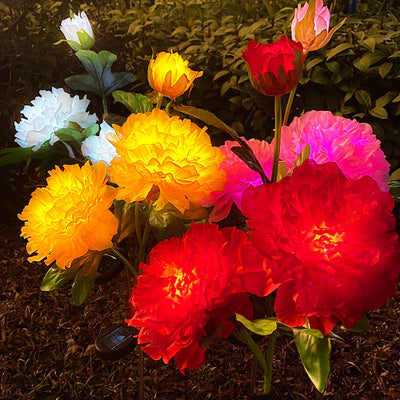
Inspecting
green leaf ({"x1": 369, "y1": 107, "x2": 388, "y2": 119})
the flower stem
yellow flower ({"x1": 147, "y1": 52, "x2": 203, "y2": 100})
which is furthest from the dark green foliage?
the flower stem

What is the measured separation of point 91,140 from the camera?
0.68 metres

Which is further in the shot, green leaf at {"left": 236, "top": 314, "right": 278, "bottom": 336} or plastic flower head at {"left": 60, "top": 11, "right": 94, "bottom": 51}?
plastic flower head at {"left": 60, "top": 11, "right": 94, "bottom": 51}

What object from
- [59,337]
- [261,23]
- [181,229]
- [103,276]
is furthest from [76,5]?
[181,229]

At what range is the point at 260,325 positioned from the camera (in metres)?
0.48

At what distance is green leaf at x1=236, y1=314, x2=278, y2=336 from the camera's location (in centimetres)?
46

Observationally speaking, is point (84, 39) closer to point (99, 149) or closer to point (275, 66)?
point (99, 149)

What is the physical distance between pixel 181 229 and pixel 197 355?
0.22 m

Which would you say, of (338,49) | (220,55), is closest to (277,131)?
(338,49)

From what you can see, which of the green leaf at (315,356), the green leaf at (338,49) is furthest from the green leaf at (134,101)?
the green leaf at (338,49)

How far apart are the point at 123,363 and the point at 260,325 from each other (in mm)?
1007

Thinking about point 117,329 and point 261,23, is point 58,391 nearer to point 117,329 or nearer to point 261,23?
point 117,329

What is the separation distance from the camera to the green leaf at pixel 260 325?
46 cm

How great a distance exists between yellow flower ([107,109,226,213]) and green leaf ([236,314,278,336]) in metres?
0.13

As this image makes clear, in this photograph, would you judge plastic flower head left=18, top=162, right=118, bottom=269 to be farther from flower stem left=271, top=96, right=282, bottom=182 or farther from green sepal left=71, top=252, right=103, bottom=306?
flower stem left=271, top=96, right=282, bottom=182
